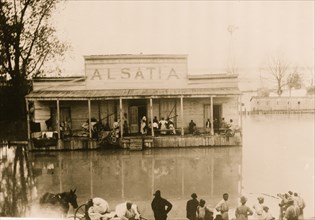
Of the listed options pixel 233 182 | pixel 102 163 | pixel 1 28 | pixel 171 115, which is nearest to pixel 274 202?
pixel 233 182

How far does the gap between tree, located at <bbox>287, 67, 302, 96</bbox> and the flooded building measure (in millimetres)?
1070

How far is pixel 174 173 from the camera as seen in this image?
5816 millimetres

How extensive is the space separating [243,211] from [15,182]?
3.15 m

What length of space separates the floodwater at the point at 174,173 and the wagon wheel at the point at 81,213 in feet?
0.32

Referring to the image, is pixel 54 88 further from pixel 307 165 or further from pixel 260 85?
pixel 307 165

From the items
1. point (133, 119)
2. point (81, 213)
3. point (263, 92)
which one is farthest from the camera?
point (133, 119)

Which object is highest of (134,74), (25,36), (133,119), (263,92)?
(25,36)

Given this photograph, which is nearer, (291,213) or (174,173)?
(291,213)

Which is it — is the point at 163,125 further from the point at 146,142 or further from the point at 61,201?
the point at 61,201

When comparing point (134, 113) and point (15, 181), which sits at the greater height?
point (134, 113)

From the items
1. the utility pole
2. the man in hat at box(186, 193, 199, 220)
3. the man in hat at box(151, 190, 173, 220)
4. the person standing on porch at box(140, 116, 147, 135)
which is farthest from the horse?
the person standing on porch at box(140, 116, 147, 135)

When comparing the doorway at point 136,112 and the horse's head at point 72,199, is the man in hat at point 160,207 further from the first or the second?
the doorway at point 136,112

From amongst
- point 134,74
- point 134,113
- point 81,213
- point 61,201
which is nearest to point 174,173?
point 81,213

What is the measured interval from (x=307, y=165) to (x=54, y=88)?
4589mm
